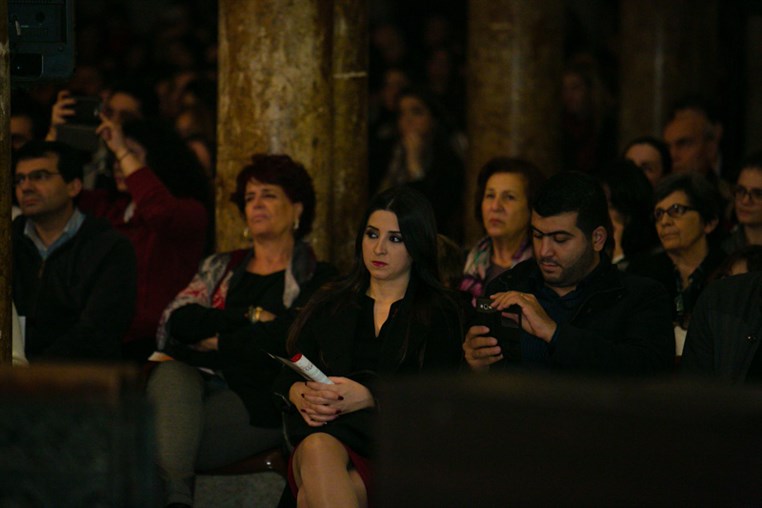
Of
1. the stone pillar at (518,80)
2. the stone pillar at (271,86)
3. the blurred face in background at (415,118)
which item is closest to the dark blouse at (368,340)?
the stone pillar at (271,86)

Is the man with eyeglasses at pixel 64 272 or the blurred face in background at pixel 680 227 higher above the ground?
the blurred face in background at pixel 680 227

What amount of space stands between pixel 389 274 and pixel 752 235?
Result: 1.90 m

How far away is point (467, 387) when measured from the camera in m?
2.88

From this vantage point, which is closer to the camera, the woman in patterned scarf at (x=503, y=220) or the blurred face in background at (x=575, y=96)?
the woman in patterned scarf at (x=503, y=220)

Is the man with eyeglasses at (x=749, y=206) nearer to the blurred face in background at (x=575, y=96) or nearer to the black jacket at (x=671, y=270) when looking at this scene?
the black jacket at (x=671, y=270)

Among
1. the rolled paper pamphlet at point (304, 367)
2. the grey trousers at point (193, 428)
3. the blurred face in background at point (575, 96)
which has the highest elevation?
the blurred face in background at point (575, 96)

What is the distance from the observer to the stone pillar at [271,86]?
23.0 ft

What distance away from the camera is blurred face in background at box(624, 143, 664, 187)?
811 cm

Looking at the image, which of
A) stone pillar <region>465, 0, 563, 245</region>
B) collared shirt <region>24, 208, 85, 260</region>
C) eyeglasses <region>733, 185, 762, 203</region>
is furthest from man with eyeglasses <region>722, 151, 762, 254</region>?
collared shirt <region>24, 208, 85, 260</region>

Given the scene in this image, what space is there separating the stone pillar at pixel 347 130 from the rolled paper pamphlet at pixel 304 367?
2.49 metres

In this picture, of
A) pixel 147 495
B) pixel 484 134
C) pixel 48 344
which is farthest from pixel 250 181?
pixel 147 495

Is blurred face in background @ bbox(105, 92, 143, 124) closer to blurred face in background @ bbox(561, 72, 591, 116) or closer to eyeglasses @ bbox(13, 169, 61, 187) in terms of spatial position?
eyeglasses @ bbox(13, 169, 61, 187)

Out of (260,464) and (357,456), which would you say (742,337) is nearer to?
(357,456)

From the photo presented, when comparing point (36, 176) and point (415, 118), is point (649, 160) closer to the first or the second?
point (415, 118)
